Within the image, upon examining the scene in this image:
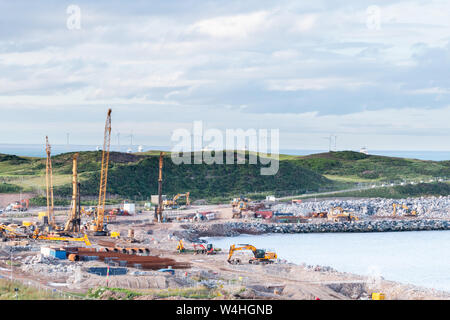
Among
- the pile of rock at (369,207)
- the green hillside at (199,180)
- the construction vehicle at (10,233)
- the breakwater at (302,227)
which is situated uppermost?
the green hillside at (199,180)

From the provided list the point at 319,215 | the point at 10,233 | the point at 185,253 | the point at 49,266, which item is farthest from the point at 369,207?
the point at 49,266

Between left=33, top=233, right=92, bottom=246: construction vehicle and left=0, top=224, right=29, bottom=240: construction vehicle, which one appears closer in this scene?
left=33, top=233, right=92, bottom=246: construction vehicle

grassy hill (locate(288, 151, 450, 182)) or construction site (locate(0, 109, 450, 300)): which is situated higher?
grassy hill (locate(288, 151, 450, 182))

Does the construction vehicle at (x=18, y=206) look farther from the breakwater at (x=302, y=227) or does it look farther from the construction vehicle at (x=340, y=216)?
the construction vehicle at (x=340, y=216)

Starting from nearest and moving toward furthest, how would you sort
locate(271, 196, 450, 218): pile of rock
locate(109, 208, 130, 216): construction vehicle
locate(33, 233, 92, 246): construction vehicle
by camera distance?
1. locate(33, 233, 92, 246): construction vehicle
2. locate(109, 208, 130, 216): construction vehicle
3. locate(271, 196, 450, 218): pile of rock

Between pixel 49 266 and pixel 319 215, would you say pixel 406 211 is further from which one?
pixel 49 266

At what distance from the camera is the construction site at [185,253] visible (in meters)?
32.3

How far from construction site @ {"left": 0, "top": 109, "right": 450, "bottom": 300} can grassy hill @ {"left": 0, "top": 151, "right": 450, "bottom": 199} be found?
12271 mm

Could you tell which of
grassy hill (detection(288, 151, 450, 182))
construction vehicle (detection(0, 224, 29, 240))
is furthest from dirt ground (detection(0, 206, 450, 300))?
grassy hill (detection(288, 151, 450, 182))

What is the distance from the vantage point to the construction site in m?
32.3

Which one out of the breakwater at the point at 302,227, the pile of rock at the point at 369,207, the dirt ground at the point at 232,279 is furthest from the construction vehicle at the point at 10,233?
the pile of rock at the point at 369,207

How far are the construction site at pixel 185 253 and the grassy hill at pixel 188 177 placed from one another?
1227cm

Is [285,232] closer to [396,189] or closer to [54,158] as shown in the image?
[396,189]

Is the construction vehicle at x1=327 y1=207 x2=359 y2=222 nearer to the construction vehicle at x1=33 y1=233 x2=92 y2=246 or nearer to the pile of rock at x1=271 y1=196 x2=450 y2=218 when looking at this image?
the pile of rock at x1=271 y1=196 x2=450 y2=218
